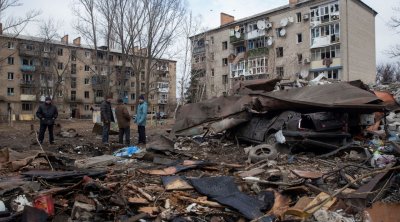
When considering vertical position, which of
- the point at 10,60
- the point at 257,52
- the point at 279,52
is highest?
the point at 10,60

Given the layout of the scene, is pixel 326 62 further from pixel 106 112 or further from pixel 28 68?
pixel 28 68

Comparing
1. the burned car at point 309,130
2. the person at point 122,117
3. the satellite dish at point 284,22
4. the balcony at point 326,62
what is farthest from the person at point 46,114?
the satellite dish at point 284,22

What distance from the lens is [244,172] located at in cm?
629

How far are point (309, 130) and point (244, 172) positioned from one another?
2.91 meters

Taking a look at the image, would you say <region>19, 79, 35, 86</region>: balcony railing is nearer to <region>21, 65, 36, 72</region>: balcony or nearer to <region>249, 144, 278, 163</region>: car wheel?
<region>21, 65, 36, 72</region>: balcony

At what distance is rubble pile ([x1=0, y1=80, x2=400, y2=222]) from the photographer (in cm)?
436

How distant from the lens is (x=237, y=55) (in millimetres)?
46344

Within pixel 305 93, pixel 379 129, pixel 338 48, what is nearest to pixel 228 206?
pixel 305 93

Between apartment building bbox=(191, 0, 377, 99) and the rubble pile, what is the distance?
21969 mm

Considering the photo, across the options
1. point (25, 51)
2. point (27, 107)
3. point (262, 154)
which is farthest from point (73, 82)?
point (262, 154)

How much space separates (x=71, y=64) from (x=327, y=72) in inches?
1607

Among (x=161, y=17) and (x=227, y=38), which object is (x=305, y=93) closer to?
(x=161, y=17)

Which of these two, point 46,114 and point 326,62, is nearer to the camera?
point 46,114

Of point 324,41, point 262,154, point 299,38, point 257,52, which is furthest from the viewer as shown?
point 257,52
